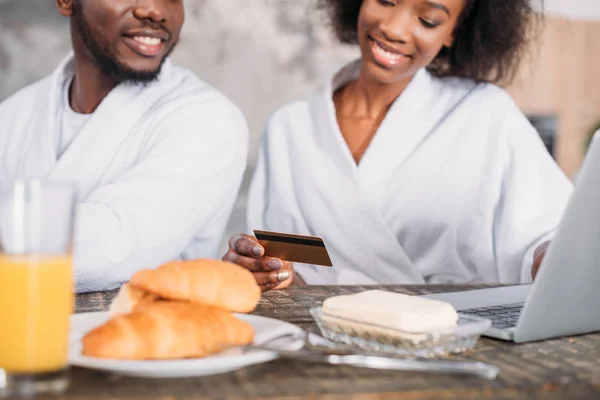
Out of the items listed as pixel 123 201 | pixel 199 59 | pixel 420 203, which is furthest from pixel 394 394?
pixel 199 59

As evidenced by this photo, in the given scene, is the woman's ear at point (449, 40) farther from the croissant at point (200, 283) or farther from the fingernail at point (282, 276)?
the croissant at point (200, 283)

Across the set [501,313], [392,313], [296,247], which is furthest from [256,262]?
[392,313]

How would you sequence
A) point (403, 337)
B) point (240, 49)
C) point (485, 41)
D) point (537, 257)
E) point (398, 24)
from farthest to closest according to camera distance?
point (240, 49) < point (485, 41) < point (398, 24) < point (537, 257) < point (403, 337)

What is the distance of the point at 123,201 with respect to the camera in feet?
5.02

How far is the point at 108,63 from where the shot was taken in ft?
6.13

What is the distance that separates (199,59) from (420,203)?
107 centimetres

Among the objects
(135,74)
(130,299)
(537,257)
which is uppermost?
(135,74)

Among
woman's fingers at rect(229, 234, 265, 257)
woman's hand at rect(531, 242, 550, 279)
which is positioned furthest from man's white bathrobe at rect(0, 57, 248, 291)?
woman's hand at rect(531, 242, 550, 279)

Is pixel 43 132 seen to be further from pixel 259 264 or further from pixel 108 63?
pixel 259 264

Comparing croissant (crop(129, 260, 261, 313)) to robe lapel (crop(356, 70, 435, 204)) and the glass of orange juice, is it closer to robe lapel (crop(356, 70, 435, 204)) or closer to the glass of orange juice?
the glass of orange juice

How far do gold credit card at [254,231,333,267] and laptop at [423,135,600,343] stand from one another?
22cm

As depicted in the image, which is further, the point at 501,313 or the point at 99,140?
the point at 99,140

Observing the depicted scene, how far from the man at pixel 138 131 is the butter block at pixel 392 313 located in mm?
782

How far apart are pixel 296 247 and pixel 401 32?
90 centimetres
